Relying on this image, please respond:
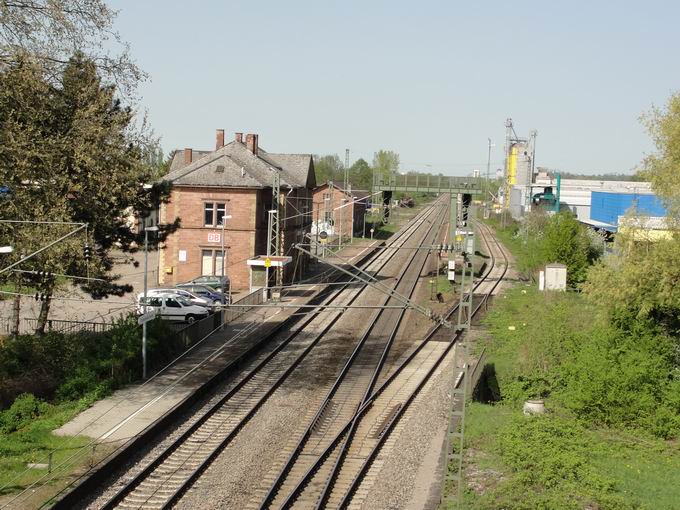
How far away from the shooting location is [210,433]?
20.8 meters

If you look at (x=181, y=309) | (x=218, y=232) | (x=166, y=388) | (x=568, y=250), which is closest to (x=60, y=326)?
(x=181, y=309)

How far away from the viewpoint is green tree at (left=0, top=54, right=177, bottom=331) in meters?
21.9

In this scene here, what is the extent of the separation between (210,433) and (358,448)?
390cm

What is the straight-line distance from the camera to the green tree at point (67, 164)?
2188cm

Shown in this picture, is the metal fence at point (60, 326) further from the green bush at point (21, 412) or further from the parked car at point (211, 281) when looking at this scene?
the parked car at point (211, 281)

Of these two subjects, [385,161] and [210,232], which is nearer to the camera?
[210,232]

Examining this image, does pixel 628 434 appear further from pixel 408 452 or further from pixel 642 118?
pixel 642 118

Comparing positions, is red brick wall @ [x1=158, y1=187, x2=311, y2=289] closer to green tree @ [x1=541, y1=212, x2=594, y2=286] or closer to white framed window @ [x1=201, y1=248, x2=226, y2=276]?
white framed window @ [x1=201, y1=248, x2=226, y2=276]

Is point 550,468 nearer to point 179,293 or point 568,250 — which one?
point 179,293

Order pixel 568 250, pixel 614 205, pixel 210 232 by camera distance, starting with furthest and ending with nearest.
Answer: pixel 614 205 < pixel 568 250 < pixel 210 232

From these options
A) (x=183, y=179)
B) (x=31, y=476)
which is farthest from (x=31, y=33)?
(x=183, y=179)

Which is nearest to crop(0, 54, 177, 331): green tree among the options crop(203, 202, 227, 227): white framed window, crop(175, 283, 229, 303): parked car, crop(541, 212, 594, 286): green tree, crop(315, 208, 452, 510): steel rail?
crop(315, 208, 452, 510): steel rail

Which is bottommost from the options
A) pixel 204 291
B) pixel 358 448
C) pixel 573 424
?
pixel 358 448

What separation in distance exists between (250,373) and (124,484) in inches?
391
